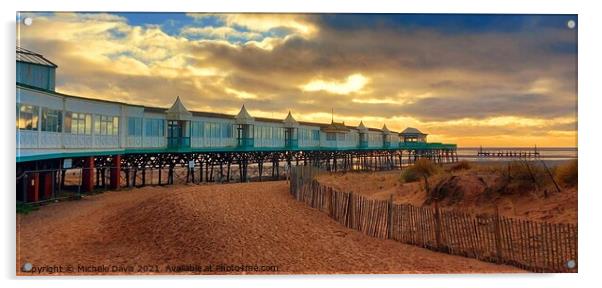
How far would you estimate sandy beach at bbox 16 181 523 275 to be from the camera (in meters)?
8.05

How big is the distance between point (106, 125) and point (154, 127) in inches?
162

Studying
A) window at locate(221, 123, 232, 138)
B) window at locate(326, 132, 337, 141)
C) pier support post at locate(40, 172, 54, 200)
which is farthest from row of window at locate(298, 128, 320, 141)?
pier support post at locate(40, 172, 54, 200)

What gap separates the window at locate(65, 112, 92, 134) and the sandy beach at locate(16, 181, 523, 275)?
353 cm

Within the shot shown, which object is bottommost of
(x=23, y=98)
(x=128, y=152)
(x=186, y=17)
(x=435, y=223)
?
(x=435, y=223)

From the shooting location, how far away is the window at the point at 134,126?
18.3m

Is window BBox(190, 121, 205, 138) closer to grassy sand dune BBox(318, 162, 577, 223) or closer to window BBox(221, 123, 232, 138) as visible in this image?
window BBox(221, 123, 232, 138)

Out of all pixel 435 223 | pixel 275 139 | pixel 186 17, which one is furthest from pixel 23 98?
pixel 275 139

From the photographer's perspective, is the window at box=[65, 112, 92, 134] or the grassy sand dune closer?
the grassy sand dune

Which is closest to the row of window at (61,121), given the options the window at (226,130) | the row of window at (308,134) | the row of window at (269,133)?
the window at (226,130)

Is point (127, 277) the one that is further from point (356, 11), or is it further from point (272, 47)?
point (356, 11)

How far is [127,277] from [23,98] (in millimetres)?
4860

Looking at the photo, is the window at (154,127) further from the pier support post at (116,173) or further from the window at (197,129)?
the pier support post at (116,173)

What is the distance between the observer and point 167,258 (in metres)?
8.14

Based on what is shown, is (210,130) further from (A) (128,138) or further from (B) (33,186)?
(B) (33,186)
